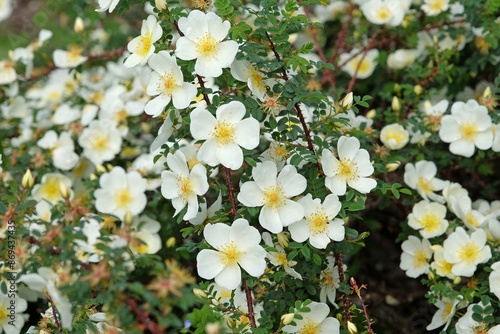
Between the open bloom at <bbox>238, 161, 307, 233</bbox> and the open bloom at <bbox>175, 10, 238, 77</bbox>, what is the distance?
36 cm

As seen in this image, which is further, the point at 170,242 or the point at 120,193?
the point at 120,193

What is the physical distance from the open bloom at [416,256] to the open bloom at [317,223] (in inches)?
22.5

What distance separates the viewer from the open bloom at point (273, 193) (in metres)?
1.76

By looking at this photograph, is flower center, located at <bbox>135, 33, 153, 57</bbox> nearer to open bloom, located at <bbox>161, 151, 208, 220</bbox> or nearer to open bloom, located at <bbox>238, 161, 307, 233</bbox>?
open bloom, located at <bbox>161, 151, 208, 220</bbox>

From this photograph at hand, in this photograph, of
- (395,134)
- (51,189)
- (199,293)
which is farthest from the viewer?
(51,189)

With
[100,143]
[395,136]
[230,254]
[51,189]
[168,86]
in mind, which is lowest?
[51,189]

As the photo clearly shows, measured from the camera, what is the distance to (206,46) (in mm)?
1739

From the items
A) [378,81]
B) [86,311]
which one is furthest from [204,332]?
[378,81]

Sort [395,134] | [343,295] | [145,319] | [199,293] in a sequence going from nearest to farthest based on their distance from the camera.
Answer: [145,319] → [199,293] → [343,295] → [395,134]

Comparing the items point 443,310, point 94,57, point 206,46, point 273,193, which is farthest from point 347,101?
point 94,57

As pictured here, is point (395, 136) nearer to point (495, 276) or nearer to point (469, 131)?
point (469, 131)

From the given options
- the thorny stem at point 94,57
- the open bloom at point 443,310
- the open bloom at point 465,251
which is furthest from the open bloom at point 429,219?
the thorny stem at point 94,57

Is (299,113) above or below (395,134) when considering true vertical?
above

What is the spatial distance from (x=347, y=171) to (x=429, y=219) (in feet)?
1.90
